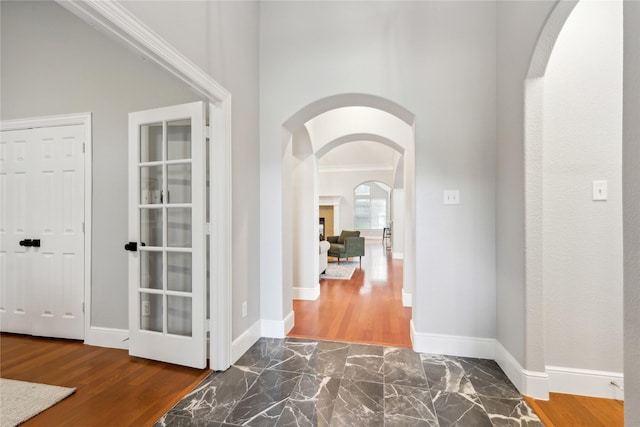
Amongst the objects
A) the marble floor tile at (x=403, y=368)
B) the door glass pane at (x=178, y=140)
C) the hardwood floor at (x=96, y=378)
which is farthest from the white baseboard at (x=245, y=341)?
the door glass pane at (x=178, y=140)

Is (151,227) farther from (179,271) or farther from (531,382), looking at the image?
(531,382)

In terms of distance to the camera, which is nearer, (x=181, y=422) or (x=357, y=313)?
Result: (x=181, y=422)

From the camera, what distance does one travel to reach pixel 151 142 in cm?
229

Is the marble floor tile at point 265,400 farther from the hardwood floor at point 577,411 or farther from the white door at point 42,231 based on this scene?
the white door at point 42,231

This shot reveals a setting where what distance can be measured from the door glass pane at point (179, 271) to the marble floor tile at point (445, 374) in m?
2.00

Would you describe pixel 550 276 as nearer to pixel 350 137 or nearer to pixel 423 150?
pixel 423 150

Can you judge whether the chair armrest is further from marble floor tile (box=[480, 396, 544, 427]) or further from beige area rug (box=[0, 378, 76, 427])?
beige area rug (box=[0, 378, 76, 427])

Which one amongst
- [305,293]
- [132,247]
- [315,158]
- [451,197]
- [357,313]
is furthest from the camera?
[315,158]

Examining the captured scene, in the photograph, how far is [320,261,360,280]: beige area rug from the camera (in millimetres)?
5512

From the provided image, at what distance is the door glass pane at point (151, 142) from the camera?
2266mm

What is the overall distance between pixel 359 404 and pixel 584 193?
2.04 metres

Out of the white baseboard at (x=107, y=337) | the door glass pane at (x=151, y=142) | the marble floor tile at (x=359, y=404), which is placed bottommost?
the marble floor tile at (x=359, y=404)

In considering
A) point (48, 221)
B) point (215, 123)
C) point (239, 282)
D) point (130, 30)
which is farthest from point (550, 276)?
point (48, 221)

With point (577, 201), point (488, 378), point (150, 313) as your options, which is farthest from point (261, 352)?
point (577, 201)
